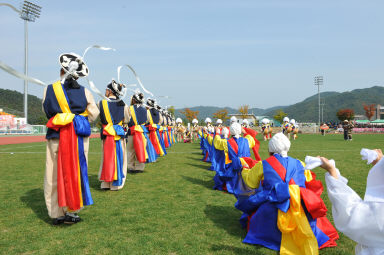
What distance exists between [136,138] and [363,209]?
728cm

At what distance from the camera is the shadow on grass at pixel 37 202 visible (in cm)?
468

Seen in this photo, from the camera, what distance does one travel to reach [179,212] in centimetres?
490

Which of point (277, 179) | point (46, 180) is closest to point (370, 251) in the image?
point (277, 179)

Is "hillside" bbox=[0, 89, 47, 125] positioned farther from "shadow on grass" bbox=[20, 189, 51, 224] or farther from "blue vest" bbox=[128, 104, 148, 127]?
"shadow on grass" bbox=[20, 189, 51, 224]

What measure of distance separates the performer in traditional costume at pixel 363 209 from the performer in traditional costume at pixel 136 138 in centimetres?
696

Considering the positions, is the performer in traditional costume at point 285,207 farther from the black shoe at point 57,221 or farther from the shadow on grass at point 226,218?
the black shoe at point 57,221

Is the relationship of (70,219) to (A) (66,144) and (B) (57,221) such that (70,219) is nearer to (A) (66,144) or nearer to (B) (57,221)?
(B) (57,221)

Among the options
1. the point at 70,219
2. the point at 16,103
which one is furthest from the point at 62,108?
the point at 16,103

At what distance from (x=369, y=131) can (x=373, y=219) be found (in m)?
55.1

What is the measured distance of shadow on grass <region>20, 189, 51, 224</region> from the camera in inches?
184

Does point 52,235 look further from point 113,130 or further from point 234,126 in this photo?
point 234,126

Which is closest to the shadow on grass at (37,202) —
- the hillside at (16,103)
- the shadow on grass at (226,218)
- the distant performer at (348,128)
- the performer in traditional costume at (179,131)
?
the shadow on grass at (226,218)

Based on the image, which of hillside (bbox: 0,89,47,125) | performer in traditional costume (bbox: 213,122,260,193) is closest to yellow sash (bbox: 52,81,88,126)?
performer in traditional costume (bbox: 213,122,260,193)

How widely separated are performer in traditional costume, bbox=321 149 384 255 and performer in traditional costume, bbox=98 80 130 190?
17.1 feet
